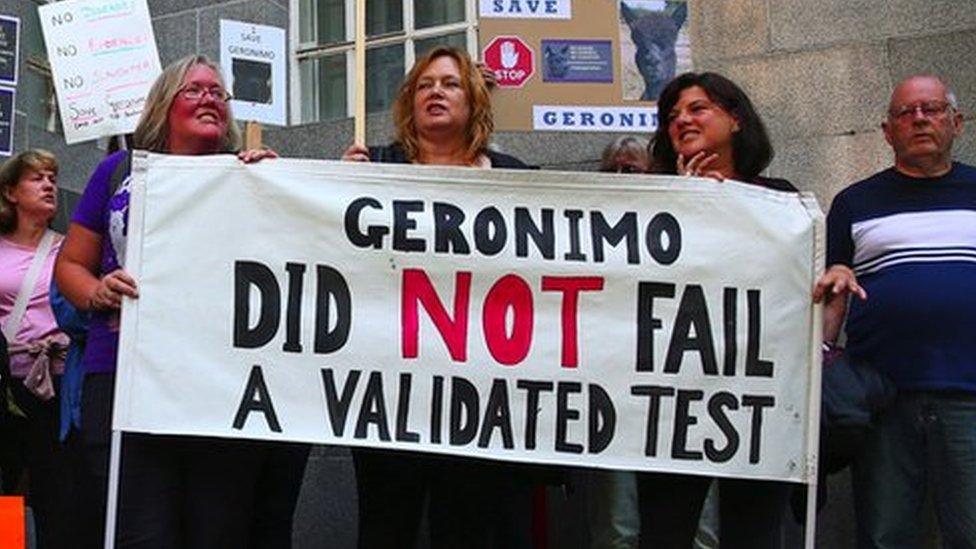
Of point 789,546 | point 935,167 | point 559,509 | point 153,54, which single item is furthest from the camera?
point 153,54

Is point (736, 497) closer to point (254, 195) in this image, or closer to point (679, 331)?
point (679, 331)

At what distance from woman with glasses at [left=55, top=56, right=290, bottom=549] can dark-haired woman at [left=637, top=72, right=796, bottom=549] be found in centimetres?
116

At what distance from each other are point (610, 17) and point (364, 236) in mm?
2097

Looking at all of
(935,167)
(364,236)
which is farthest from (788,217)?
(364,236)

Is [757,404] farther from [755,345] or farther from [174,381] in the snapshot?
[174,381]

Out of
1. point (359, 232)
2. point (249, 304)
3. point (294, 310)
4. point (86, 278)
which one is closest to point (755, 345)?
point (359, 232)

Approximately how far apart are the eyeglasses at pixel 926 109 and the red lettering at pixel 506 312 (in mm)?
1489

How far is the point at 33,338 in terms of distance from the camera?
537 cm

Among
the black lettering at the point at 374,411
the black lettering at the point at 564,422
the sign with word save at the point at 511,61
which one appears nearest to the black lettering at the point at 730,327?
the black lettering at the point at 564,422

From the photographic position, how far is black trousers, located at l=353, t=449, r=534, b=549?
4.09 meters

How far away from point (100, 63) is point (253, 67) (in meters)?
0.66

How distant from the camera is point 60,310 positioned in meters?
4.34

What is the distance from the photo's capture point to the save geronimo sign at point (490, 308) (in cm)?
399

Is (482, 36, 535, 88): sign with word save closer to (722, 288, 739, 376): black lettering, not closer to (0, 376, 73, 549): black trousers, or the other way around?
(722, 288, 739, 376): black lettering
